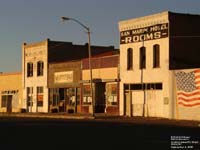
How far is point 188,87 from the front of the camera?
48719mm

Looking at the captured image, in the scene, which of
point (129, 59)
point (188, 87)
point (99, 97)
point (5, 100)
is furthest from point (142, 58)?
point (5, 100)

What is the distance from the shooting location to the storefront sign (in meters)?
66.5

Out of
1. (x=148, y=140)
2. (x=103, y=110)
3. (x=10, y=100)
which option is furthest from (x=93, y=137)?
(x=10, y=100)

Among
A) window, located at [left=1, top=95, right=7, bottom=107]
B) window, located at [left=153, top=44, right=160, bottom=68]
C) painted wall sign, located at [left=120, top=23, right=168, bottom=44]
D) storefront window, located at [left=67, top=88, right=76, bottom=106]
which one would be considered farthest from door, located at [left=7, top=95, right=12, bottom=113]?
A: window, located at [left=153, top=44, right=160, bottom=68]

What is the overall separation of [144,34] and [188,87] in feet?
25.4

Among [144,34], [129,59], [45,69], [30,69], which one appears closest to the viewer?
[144,34]

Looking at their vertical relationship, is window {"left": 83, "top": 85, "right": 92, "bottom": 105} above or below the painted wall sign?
below

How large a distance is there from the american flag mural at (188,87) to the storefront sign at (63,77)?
19.0m

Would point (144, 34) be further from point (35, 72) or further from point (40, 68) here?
point (35, 72)

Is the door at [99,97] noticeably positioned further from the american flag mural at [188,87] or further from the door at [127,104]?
the american flag mural at [188,87]

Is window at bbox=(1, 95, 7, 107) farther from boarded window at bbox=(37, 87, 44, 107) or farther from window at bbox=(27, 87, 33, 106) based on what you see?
boarded window at bbox=(37, 87, 44, 107)

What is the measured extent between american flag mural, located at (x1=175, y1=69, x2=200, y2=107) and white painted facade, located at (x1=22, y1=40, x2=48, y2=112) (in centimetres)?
2498

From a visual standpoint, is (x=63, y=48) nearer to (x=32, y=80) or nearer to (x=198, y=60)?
(x=32, y=80)

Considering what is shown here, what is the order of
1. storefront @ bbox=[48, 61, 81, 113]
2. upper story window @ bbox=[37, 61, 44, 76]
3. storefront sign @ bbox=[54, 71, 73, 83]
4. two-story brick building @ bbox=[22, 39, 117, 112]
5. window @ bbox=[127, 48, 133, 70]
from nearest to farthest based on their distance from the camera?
window @ bbox=[127, 48, 133, 70]
storefront @ bbox=[48, 61, 81, 113]
storefront sign @ bbox=[54, 71, 73, 83]
two-story brick building @ bbox=[22, 39, 117, 112]
upper story window @ bbox=[37, 61, 44, 76]
